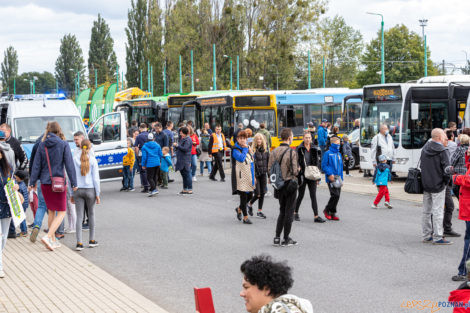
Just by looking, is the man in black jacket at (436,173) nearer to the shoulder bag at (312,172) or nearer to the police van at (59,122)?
the shoulder bag at (312,172)

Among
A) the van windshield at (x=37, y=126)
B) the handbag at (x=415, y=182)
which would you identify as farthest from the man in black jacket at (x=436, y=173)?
the van windshield at (x=37, y=126)

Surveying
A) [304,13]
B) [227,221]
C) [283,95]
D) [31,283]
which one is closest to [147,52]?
Answer: [304,13]

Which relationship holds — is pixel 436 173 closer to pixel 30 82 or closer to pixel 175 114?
pixel 175 114

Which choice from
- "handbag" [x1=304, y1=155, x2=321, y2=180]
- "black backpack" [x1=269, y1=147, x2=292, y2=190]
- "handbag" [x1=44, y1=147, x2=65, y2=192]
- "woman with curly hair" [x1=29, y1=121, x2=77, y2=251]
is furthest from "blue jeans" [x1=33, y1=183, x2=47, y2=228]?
"handbag" [x1=304, y1=155, x2=321, y2=180]

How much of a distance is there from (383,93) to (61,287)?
1614cm

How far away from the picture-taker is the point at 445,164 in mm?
10266

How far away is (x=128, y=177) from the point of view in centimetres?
1972

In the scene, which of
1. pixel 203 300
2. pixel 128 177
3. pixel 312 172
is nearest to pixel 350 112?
pixel 128 177

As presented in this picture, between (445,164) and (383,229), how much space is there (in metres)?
2.35

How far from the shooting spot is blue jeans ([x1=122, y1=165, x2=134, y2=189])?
64.5 ft

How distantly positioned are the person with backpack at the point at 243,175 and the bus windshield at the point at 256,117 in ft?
51.1

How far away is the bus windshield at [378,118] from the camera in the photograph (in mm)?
21717

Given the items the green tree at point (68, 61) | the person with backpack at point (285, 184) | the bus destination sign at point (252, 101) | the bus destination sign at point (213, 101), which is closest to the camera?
the person with backpack at point (285, 184)

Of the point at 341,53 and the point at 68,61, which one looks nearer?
the point at 341,53
